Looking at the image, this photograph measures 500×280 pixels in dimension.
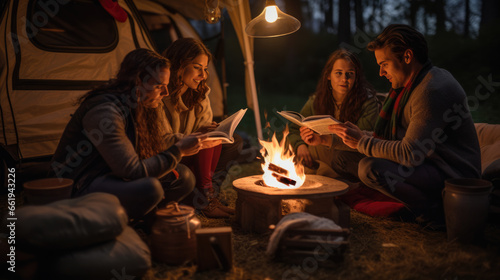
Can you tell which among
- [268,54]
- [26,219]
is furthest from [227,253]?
[268,54]

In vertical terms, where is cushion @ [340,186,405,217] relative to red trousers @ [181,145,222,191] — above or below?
below

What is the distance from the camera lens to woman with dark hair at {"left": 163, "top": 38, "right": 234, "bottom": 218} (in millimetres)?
3412

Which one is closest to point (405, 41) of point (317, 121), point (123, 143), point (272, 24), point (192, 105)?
point (317, 121)

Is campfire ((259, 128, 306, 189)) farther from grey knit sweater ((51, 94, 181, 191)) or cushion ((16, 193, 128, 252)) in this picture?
cushion ((16, 193, 128, 252))

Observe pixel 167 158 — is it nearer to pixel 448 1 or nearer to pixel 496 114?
pixel 496 114

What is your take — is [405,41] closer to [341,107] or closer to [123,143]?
[341,107]

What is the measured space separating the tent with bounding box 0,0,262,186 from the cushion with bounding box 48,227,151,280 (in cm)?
246

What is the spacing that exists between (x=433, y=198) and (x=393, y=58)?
109 centimetres

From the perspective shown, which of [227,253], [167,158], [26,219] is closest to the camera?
[26,219]

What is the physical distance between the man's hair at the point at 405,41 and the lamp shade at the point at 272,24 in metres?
1.10

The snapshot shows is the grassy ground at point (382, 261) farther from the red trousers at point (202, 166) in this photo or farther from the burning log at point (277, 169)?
the red trousers at point (202, 166)

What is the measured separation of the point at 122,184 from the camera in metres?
2.49

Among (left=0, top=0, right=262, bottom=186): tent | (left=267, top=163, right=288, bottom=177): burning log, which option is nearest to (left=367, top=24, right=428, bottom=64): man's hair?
(left=267, top=163, right=288, bottom=177): burning log

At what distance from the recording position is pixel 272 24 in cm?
391
